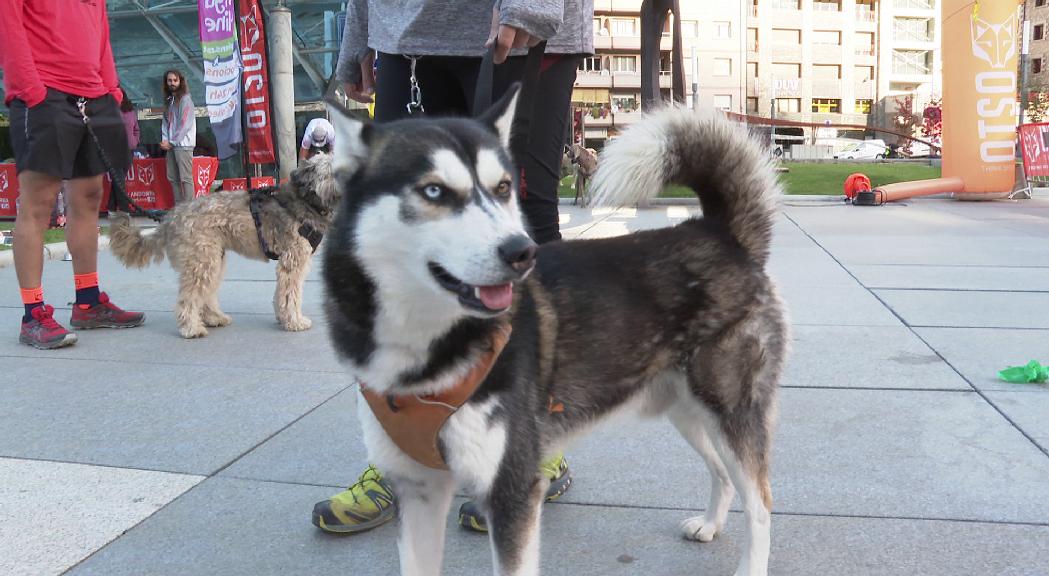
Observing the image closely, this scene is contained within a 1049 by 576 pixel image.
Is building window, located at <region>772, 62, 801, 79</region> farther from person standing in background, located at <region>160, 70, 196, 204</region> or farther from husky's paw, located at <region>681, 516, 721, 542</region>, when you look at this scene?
husky's paw, located at <region>681, 516, 721, 542</region>

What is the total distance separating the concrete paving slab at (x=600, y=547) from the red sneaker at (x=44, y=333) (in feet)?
8.75

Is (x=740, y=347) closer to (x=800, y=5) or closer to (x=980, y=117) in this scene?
(x=980, y=117)

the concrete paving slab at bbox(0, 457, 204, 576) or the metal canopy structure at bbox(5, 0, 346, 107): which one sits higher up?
the metal canopy structure at bbox(5, 0, 346, 107)

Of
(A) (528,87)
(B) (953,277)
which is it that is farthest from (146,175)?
(A) (528,87)

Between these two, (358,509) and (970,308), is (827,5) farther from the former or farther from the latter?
(358,509)

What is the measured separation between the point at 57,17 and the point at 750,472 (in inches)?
183

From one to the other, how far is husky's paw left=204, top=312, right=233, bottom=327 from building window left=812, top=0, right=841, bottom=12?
2832 inches

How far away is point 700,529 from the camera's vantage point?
247 cm

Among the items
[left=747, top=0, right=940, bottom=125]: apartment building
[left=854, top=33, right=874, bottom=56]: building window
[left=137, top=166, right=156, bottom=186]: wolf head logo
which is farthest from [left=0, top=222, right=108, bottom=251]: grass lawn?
[left=854, top=33, right=874, bottom=56]: building window

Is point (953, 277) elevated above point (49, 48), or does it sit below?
below

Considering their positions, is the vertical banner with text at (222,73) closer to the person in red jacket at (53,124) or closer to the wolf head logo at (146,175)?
the wolf head logo at (146,175)

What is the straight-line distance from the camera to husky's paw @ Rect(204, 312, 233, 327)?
5.47 metres

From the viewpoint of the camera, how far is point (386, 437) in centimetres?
198

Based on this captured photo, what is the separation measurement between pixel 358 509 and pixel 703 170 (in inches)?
60.1
